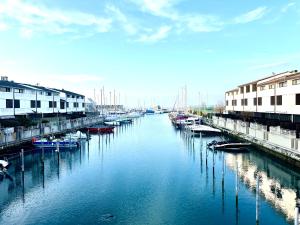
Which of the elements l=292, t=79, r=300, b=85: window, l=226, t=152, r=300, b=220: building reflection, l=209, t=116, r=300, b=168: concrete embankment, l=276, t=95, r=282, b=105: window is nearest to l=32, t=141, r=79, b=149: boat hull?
l=226, t=152, r=300, b=220: building reflection

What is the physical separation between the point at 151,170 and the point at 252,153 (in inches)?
743

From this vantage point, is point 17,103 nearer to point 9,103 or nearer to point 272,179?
point 9,103

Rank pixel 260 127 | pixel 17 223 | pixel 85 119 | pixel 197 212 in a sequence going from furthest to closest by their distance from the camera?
pixel 85 119 < pixel 260 127 < pixel 197 212 < pixel 17 223

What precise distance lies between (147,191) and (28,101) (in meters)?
44.6

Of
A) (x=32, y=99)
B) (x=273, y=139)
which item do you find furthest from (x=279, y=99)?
(x=32, y=99)

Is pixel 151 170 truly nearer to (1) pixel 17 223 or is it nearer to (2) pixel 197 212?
(2) pixel 197 212

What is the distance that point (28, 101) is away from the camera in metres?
61.2

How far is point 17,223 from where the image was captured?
20.5 metres

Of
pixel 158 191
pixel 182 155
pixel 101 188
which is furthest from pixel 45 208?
pixel 182 155

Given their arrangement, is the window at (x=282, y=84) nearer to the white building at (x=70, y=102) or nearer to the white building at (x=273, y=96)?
the white building at (x=273, y=96)

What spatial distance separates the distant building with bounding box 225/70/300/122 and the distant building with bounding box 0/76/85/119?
5127 centimetres

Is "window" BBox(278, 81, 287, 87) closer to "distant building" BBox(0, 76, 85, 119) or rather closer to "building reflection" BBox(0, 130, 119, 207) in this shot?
"building reflection" BBox(0, 130, 119, 207)

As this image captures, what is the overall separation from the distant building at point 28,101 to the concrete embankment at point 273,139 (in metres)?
45.7

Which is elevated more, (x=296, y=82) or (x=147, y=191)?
(x=296, y=82)
